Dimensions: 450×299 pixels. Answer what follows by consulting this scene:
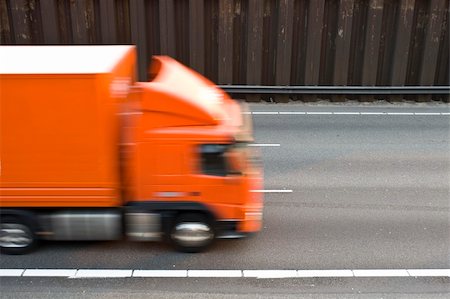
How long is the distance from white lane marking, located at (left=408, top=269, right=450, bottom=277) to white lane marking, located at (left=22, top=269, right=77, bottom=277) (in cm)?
430

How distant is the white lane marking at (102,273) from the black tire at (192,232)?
728 mm

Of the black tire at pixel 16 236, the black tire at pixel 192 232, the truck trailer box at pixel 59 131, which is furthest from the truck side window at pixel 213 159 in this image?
the black tire at pixel 16 236

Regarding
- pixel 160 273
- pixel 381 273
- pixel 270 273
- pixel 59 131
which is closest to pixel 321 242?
pixel 381 273

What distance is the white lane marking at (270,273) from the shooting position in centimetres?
555

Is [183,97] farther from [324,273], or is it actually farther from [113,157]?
[324,273]

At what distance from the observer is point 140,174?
17.7ft

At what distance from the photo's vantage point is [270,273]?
561 cm

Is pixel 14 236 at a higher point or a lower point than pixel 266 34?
lower

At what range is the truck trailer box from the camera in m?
5.01

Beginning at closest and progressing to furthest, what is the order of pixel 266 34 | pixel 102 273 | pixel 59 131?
pixel 59 131
pixel 102 273
pixel 266 34

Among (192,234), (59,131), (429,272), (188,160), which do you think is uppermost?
(59,131)

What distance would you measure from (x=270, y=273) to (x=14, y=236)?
11.0ft

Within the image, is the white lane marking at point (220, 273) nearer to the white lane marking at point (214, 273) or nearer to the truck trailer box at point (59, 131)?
the white lane marking at point (214, 273)

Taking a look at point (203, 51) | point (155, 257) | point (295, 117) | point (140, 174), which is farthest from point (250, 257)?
point (203, 51)
